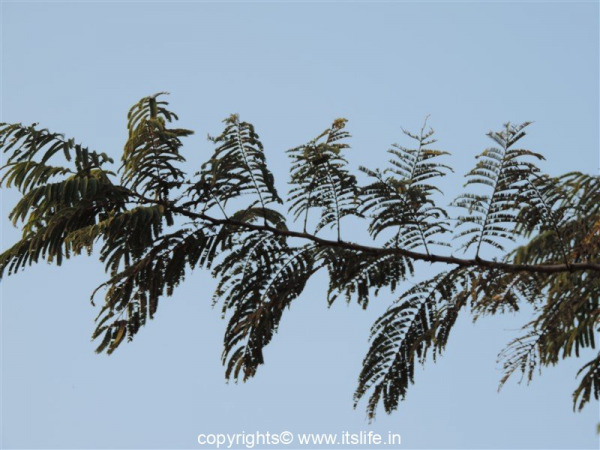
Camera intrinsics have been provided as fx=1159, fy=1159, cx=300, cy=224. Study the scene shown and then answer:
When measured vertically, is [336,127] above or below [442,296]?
above

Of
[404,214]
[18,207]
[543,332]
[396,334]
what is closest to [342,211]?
[404,214]

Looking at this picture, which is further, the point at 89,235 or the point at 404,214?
the point at 404,214

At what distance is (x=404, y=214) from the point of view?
6488mm

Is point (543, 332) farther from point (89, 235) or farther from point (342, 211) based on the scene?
point (89, 235)

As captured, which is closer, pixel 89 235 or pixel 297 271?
pixel 89 235

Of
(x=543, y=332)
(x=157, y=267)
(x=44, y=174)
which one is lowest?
(x=543, y=332)

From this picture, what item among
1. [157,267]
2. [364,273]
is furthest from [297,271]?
[157,267]

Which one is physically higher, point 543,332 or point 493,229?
point 493,229

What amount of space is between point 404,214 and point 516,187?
25.0 inches

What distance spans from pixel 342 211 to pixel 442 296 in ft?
2.42

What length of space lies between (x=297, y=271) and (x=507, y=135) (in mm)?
1401

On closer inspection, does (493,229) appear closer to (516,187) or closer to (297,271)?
(516,187)

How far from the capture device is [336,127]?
6512 millimetres

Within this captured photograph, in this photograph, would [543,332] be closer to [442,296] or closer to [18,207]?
[442,296]
